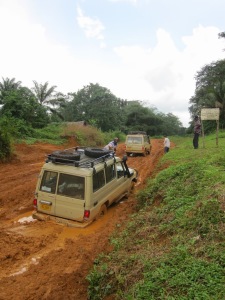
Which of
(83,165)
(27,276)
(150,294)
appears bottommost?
(27,276)

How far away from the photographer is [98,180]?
7109 millimetres

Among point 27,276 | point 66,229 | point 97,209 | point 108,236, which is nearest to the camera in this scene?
point 27,276

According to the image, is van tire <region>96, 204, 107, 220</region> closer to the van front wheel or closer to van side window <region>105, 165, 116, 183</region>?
the van front wheel

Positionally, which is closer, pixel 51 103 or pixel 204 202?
pixel 204 202

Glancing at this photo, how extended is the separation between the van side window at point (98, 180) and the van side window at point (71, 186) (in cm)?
39

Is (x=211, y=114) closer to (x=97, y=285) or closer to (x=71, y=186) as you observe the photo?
(x=71, y=186)

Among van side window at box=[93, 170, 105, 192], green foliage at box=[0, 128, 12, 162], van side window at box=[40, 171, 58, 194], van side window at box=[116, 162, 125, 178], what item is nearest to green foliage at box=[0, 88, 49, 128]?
green foliage at box=[0, 128, 12, 162]

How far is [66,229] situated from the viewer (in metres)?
6.50

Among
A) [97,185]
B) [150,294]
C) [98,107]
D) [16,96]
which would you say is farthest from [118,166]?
[98,107]

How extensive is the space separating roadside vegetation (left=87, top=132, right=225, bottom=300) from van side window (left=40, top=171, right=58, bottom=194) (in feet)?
6.28

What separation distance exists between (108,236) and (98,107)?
1236 inches

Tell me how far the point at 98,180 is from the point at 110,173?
99cm

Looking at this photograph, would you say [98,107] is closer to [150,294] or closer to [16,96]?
[16,96]

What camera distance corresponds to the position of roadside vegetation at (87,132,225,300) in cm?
350
